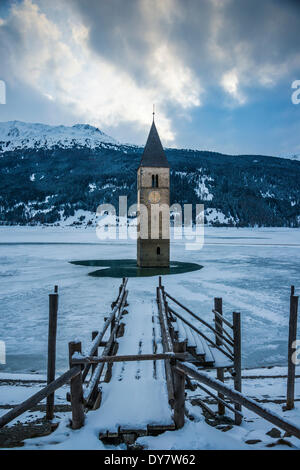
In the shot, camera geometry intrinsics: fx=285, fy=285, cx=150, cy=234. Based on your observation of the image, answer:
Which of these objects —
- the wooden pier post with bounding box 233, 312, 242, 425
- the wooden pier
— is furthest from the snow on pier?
the wooden pier post with bounding box 233, 312, 242, 425

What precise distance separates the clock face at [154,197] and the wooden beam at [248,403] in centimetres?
2804

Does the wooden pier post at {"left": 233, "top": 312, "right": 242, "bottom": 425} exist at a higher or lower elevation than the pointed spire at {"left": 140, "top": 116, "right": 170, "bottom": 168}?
lower

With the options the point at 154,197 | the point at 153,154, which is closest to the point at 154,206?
the point at 154,197

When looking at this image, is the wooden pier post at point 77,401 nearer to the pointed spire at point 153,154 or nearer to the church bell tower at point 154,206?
the church bell tower at point 154,206

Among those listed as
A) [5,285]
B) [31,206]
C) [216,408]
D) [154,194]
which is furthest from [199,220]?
[216,408]

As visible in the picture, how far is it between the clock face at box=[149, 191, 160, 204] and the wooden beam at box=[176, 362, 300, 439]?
2804cm

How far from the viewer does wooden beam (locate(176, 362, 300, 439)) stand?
3438 mm

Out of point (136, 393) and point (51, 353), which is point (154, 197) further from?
point (136, 393)

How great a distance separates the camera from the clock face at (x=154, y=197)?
104ft

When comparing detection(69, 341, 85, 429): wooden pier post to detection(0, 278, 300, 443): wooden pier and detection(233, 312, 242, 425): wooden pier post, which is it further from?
detection(233, 312, 242, 425): wooden pier post

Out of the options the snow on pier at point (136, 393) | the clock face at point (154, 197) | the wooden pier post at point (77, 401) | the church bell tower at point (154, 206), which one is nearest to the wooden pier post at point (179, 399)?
the snow on pier at point (136, 393)

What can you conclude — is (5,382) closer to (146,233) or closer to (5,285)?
(5,285)

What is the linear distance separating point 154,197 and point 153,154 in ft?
16.4

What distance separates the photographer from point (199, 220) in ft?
537
